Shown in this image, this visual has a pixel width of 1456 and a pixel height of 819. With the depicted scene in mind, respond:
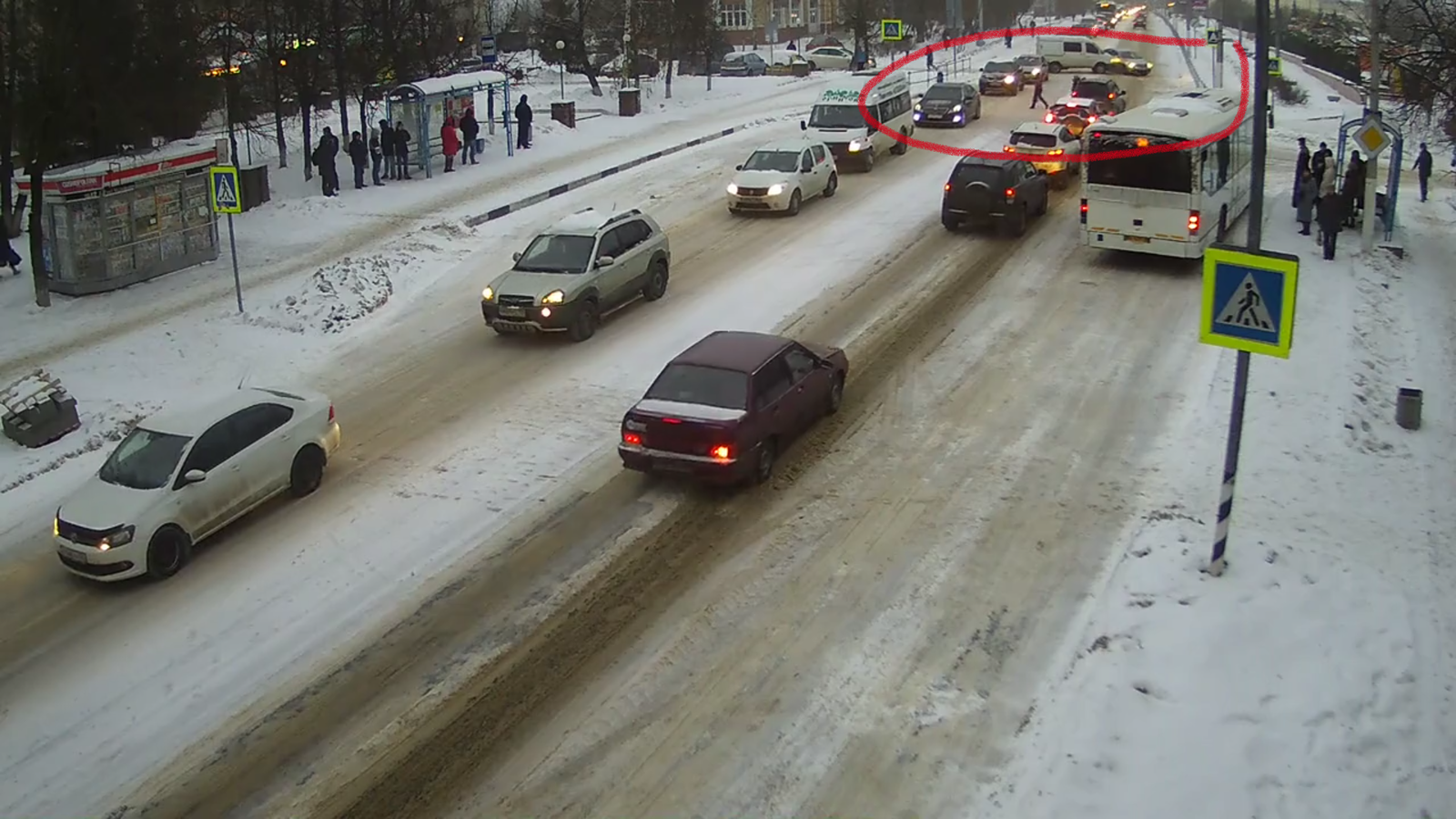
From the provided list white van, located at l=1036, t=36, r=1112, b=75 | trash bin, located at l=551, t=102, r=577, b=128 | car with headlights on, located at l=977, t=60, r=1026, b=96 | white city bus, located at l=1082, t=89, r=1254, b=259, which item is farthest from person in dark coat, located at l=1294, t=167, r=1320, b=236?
white van, located at l=1036, t=36, r=1112, b=75

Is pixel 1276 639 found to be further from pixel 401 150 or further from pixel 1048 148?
pixel 401 150

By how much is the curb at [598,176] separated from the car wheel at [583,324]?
8.28 m

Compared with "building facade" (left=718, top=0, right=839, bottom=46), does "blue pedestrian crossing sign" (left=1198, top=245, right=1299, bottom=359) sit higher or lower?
lower

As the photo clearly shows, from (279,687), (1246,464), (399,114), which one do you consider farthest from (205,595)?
(399,114)

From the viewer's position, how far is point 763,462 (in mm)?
14039

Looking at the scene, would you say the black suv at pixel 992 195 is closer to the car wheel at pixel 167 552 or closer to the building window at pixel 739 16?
the car wheel at pixel 167 552

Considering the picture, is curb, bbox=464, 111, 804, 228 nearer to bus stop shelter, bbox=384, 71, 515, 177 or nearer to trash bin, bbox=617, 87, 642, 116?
bus stop shelter, bbox=384, 71, 515, 177

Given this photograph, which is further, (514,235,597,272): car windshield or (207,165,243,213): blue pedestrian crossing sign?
(514,235,597,272): car windshield

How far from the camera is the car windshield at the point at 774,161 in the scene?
92.2ft

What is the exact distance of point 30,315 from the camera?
21391mm

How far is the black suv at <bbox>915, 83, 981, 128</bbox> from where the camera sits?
3972cm

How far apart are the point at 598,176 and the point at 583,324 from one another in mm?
13495

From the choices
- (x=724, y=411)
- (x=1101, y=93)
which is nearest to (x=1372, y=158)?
(x=724, y=411)

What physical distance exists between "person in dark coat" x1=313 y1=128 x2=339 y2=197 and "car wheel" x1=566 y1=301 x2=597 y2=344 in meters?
12.5
